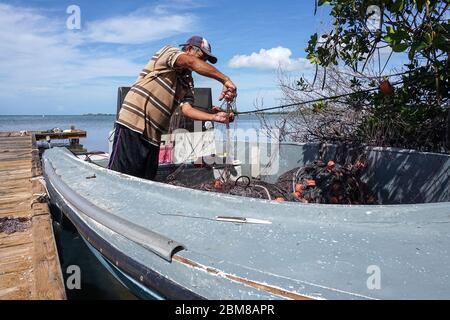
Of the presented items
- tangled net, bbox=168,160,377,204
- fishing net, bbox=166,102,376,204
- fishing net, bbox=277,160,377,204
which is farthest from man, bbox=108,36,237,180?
fishing net, bbox=277,160,377,204

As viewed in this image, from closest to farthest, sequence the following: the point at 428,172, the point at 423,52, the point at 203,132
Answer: the point at 428,172 → the point at 423,52 → the point at 203,132

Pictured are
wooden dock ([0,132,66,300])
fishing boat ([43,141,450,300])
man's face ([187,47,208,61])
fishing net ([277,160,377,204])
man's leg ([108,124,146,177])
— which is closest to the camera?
fishing boat ([43,141,450,300])

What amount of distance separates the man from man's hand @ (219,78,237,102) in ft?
0.13

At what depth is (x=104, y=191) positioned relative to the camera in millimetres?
2506

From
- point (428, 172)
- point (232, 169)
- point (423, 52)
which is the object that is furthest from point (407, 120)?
point (232, 169)

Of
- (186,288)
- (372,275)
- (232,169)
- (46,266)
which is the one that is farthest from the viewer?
(232,169)

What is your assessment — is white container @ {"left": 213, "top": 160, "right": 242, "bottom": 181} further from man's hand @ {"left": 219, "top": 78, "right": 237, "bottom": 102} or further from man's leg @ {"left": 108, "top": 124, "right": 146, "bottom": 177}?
man's hand @ {"left": 219, "top": 78, "right": 237, "bottom": 102}

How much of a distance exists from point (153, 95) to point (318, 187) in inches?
58.1

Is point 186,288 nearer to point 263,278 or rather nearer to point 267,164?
point 263,278

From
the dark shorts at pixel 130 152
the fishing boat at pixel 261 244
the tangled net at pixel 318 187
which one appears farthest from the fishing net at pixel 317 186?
the fishing boat at pixel 261 244

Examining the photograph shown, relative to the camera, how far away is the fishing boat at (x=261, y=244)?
4.33ft

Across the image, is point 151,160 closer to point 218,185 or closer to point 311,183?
point 218,185

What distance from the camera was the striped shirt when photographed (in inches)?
120

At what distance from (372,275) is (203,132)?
3.64 meters
